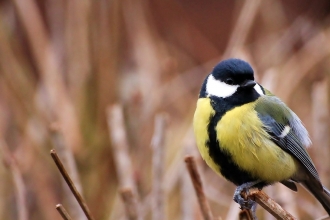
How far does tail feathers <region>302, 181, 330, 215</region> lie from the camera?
3.92 ft

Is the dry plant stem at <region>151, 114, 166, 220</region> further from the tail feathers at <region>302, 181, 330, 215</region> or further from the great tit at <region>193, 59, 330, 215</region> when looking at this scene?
the tail feathers at <region>302, 181, 330, 215</region>

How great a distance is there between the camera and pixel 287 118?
1240mm

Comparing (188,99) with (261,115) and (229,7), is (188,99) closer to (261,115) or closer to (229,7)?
(261,115)

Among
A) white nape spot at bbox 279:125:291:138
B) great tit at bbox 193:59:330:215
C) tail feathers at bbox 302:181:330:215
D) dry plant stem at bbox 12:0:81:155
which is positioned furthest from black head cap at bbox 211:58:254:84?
dry plant stem at bbox 12:0:81:155

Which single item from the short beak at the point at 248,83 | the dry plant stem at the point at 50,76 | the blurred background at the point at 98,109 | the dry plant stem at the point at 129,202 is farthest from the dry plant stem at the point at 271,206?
the dry plant stem at the point at 50,76

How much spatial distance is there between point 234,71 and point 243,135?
0.13 meters

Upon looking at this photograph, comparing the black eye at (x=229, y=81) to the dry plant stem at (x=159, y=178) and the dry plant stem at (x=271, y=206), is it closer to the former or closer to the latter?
the dry plant stem at (x=159, y=178)

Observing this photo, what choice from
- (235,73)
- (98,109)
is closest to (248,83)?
(235,73)

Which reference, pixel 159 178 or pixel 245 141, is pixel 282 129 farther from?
pixel 159 178

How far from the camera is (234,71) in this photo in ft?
3.65

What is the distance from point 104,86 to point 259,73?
22.4 inches

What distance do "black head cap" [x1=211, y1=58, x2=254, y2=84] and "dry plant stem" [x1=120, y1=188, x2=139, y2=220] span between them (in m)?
0.39

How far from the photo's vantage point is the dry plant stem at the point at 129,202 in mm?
811

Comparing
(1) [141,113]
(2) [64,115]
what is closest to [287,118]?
(1) [141,113]
